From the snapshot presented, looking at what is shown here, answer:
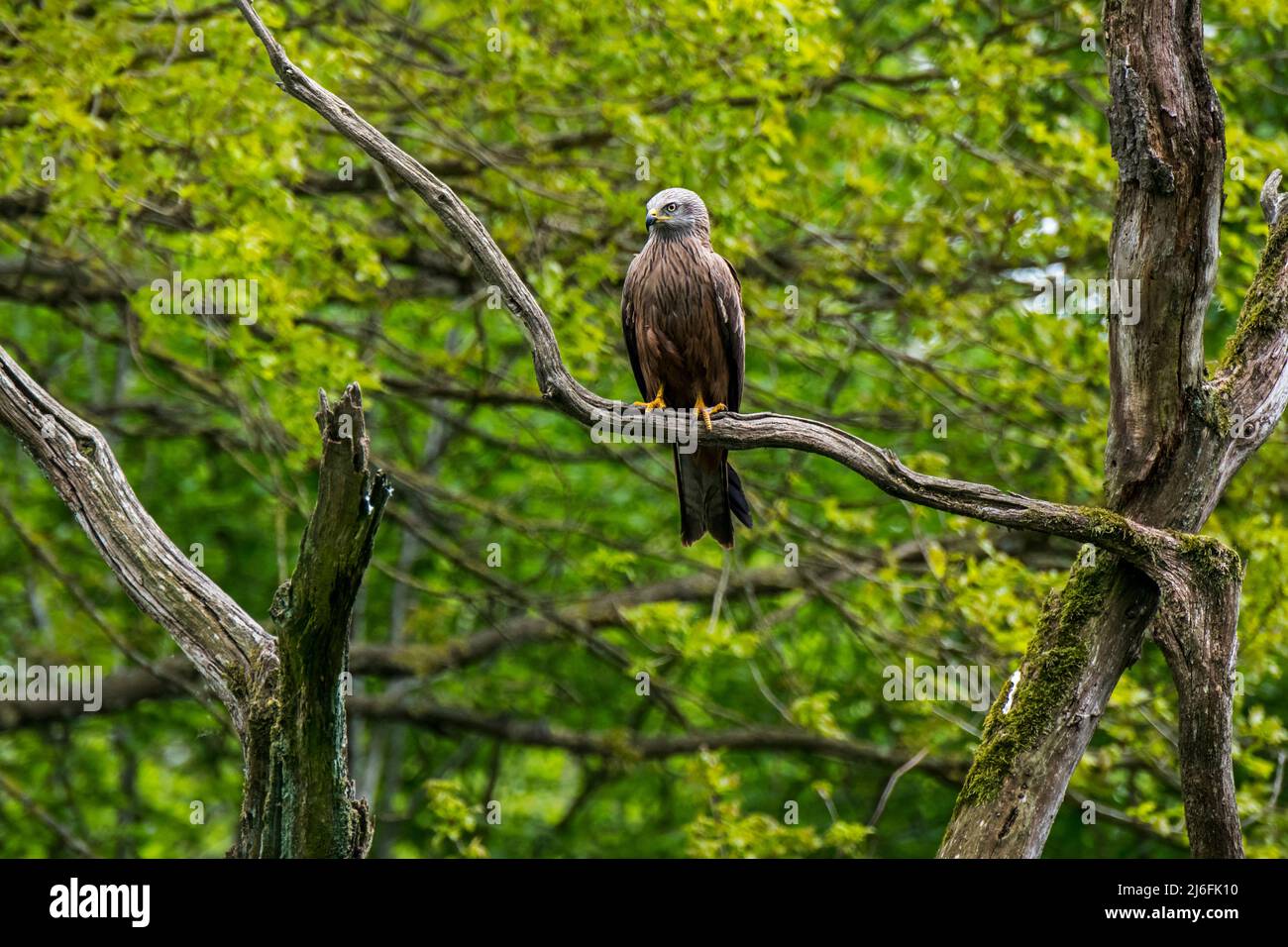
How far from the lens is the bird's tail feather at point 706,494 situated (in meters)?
6.38

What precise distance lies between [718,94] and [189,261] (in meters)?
3.08

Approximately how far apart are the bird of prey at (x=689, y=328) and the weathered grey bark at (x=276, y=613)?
2.72 metres

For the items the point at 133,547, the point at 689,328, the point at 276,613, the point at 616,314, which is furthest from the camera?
the point at 616,314

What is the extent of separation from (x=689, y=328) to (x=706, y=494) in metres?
0.81

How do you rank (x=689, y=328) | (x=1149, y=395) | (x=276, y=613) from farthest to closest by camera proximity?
(x=689, y=328) → (x=1149, y=395) → (x=276, y=613)

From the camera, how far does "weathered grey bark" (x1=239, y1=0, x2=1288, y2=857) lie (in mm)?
4258

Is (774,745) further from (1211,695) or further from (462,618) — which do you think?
(1211,695)

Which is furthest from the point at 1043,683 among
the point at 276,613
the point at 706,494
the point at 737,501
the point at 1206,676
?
the point at 276,613

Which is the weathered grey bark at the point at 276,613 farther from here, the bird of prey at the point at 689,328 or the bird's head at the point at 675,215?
the bird's head at the point at 675,215

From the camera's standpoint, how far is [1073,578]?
4.70 metres

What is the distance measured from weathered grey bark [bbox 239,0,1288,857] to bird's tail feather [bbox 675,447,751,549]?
173cm

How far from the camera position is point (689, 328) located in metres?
6.50

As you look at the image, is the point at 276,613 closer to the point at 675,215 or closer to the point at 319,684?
the point at 319,684

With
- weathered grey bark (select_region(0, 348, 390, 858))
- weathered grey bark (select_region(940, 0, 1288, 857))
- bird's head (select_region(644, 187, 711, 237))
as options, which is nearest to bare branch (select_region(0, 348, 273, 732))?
weathered grey bark (select_region(0, 348, 390, 858))
